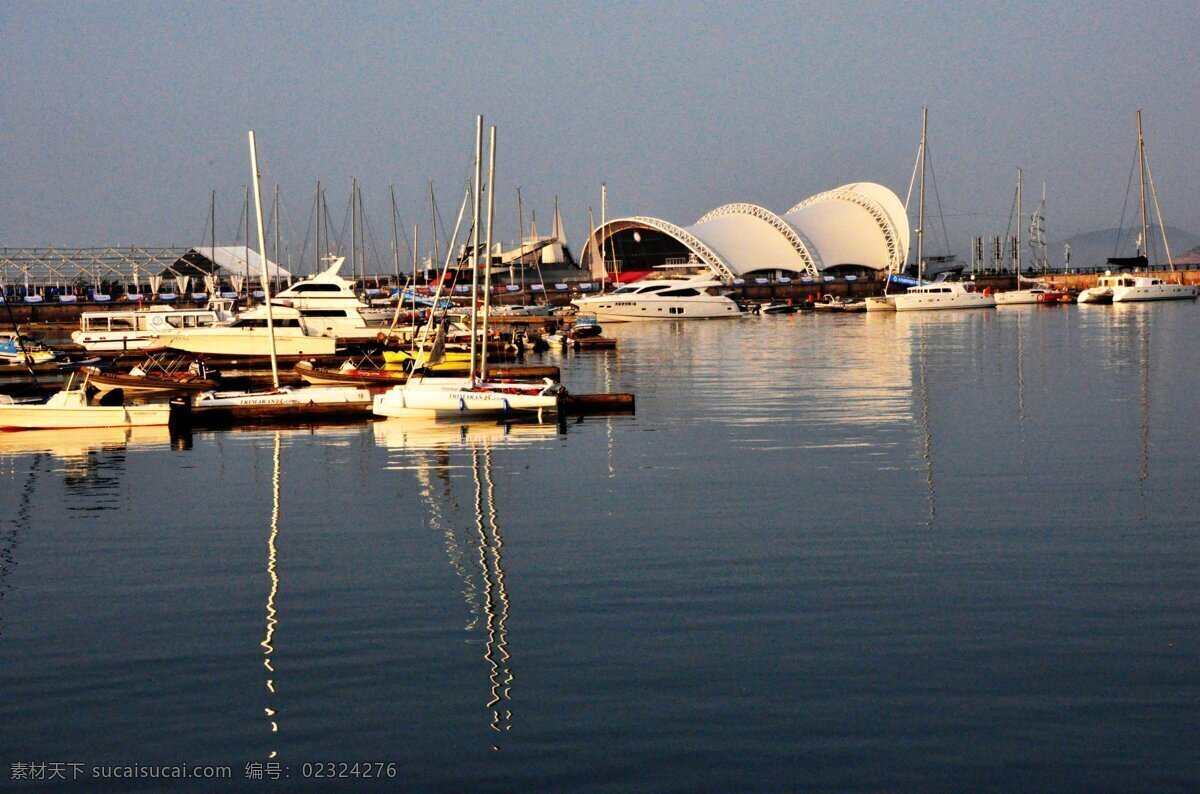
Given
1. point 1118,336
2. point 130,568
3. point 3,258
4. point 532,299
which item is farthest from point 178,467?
point 3,258

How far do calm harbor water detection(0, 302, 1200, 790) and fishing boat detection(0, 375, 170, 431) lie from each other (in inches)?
103

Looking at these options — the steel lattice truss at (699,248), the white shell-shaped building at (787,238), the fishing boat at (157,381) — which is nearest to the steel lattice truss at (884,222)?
the white shell-shaped building at (787,238)

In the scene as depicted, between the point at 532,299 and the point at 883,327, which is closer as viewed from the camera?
the point at 883,327

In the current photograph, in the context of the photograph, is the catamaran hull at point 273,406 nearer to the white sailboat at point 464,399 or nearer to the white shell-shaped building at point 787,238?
the white sailboat at point 464,399

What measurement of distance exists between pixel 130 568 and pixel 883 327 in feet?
210

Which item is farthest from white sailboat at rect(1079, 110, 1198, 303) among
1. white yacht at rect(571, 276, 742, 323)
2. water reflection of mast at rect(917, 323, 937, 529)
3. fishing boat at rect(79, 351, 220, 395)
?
fishing boat at rect(79, 351, 220, 395)

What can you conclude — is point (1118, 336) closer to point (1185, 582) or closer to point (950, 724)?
point (1185, 582)

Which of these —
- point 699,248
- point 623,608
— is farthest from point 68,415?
point 699,248

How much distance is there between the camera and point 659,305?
298 feet

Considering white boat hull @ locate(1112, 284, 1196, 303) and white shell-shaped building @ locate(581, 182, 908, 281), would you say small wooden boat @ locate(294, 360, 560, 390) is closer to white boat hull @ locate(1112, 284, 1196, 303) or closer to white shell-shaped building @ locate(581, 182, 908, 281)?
white boat hull @ locate(1112, 284, 1196, 303)

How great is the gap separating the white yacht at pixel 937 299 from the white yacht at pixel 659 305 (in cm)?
1208

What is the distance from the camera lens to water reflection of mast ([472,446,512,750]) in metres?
11.0

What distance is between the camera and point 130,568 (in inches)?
637

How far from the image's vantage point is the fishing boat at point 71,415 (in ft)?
101
